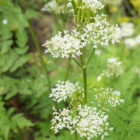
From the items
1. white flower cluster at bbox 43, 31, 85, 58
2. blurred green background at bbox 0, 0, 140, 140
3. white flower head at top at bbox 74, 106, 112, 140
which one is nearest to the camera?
white flower head at top at bbox 74, 106, 112, 140

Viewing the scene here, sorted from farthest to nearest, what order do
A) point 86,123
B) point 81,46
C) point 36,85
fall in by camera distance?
point 36,85 → point 81,46 → point 86,123

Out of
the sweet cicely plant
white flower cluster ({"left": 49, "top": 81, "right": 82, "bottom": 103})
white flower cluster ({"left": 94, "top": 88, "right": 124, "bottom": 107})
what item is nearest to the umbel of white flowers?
the sweet cicely plant

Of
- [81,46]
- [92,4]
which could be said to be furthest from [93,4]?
[81,46]

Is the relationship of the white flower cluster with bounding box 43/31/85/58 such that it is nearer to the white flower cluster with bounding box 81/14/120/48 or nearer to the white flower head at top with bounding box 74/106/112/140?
the white flower cluster with bounding box 81/14/120/48

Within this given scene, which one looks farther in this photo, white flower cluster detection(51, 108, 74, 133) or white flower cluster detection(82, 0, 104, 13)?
white flower cluster detection(82, 0, 104, 13)

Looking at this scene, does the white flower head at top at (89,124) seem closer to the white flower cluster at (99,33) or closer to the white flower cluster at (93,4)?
the white flower cluster at (99,33)

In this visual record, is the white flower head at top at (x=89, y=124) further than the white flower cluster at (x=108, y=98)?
No

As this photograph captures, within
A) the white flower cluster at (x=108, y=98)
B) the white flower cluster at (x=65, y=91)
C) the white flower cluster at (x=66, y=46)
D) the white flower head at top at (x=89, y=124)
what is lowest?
the white flower head at top at (x=89, y=124)

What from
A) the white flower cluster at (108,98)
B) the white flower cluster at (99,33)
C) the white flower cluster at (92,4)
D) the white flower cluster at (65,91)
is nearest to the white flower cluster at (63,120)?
the white flower cluster at (65,91)

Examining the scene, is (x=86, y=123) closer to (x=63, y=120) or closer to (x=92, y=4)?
(x=63, y=120)
